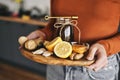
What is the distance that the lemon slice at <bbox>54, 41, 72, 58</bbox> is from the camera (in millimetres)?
931

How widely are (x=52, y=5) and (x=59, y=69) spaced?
0.29 m

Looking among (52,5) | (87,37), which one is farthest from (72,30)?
(52,5)

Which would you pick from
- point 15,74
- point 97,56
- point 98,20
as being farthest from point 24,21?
point 97,56

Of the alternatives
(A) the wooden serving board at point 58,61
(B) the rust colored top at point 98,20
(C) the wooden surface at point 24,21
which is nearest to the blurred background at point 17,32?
(C) the wooden surface at point 24,21

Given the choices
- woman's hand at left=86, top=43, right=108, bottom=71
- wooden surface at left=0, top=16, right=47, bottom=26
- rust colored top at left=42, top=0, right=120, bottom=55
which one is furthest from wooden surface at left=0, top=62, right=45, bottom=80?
woman's hand at left=86, top=43, right=108, bottom=71

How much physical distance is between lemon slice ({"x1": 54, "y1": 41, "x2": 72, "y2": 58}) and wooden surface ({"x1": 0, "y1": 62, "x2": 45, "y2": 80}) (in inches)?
79.9

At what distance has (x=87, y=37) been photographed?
105cm

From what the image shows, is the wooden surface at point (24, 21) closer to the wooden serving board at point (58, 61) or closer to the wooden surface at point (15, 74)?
the wooden surface at point (15, 74)

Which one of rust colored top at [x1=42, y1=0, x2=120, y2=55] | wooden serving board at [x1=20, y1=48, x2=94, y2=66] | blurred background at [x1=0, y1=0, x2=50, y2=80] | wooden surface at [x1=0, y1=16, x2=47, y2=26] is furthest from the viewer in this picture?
blurred background at [x1=0, y1=0, x2=50, y2=80]

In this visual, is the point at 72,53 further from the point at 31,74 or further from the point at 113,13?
the point at 31,74

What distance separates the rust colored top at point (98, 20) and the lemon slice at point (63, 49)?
0.11m

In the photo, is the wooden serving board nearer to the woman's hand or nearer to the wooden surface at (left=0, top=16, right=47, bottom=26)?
the woman's hand

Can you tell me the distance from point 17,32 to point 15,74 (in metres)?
0.50

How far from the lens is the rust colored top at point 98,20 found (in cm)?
100
